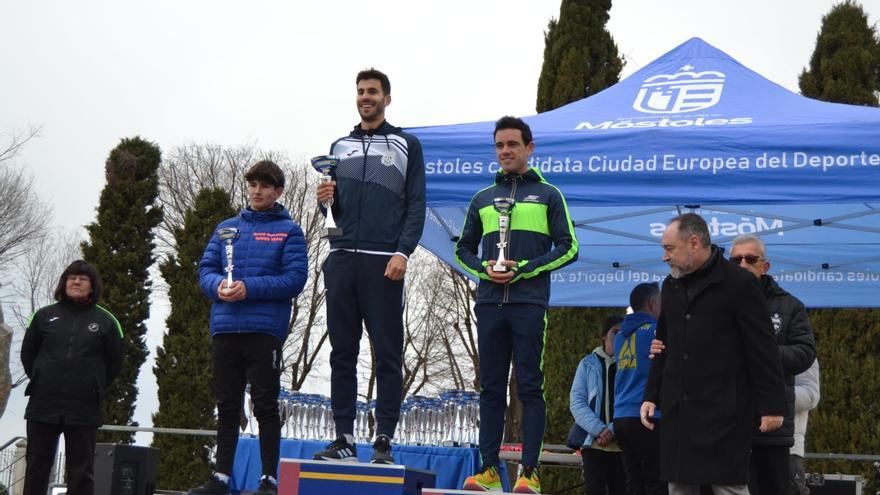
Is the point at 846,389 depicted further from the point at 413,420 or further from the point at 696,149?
the point at 696,149

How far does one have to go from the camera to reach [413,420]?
868cm

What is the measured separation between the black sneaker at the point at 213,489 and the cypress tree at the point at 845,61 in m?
10.9

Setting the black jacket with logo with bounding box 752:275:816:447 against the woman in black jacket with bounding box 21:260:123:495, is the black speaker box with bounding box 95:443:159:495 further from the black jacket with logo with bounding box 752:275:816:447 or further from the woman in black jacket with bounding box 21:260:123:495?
the black jacket with logo with bounding box 752:275:816:447

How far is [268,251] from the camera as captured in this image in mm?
5949

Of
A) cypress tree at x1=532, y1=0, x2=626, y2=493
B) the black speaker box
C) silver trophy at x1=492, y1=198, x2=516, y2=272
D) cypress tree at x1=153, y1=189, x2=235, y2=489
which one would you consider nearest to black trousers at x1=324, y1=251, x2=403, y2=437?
silver trophy at x1=492, y1=198, x2=516, y2=272

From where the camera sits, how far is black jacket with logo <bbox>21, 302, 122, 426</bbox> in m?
6.91

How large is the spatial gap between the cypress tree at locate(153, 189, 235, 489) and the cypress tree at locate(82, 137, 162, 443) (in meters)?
0.56

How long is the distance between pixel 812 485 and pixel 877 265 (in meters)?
2.24

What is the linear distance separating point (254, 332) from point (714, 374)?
7.78ft

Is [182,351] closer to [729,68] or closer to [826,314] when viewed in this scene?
[826,314]

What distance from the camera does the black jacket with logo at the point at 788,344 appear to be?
5.30m

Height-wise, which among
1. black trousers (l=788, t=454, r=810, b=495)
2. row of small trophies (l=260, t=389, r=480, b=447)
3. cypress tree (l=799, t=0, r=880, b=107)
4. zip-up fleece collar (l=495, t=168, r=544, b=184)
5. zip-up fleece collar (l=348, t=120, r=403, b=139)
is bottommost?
black trousers (l=788, t=454, r=810, b=495)

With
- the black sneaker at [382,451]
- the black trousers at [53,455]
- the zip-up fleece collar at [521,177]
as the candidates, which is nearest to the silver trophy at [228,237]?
the black sneaker at [382,451]

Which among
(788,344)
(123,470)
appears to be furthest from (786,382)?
(123,470)
